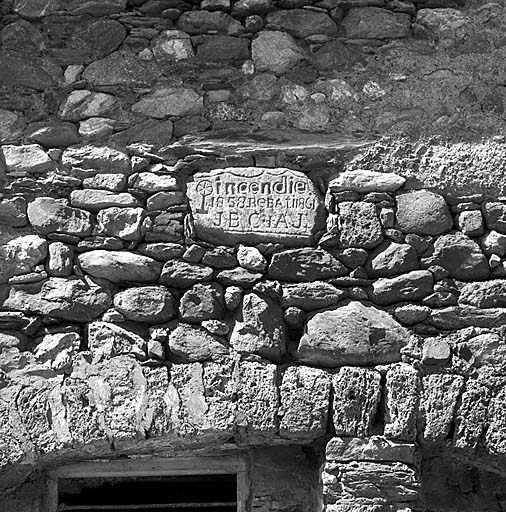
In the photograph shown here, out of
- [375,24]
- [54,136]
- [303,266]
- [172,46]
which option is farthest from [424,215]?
[54,136]

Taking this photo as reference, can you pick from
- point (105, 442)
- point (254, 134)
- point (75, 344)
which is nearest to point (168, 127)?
point (254, 134)

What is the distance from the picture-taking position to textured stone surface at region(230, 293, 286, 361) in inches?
148

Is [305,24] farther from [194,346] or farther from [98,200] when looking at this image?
[194,346]

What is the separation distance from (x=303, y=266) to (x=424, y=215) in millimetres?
525

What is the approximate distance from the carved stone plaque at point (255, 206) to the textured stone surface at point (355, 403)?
1.89ft

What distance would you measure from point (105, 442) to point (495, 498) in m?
1.55

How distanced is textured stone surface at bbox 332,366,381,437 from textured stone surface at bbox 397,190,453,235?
0.63m

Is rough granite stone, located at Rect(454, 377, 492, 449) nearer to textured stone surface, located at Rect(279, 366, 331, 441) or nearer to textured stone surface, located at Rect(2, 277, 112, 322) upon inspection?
textured stone surface, located at Rect(279, 366, 331, 441)

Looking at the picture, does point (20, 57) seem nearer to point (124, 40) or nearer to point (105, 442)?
point (124, 40)

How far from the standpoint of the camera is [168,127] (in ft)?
13.2

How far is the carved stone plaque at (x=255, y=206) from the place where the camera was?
3893 mm

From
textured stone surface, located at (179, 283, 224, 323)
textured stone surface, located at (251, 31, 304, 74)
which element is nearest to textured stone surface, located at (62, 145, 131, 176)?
textured stone surface, located at (179, 283, 224, 323)

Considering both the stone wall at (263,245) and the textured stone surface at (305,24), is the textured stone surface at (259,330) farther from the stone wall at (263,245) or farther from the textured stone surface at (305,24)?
the textured stone surface at (305,24)

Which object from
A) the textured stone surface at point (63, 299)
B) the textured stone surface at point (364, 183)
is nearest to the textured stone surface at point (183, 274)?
the textured stone surface at point (63, 299)
